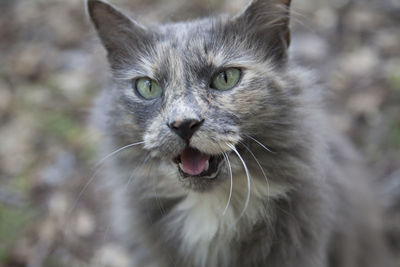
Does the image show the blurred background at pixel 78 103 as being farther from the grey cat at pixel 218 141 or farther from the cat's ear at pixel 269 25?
the cat's ear at pixel 269 25

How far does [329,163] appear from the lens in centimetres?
259

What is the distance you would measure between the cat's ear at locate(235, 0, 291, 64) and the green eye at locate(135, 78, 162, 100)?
0.55 metres

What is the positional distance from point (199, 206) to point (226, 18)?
103 cm

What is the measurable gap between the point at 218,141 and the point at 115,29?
98 cm

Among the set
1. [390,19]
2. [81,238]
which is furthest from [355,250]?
[390,19]

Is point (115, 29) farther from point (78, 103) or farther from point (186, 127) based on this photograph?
point (78, 103)

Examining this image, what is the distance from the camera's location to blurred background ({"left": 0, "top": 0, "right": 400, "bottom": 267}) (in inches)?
135

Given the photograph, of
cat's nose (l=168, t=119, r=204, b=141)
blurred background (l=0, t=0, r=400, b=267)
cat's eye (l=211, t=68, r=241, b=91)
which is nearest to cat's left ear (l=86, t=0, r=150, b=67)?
blurred background (l=0, t=0, r=400, b=267)

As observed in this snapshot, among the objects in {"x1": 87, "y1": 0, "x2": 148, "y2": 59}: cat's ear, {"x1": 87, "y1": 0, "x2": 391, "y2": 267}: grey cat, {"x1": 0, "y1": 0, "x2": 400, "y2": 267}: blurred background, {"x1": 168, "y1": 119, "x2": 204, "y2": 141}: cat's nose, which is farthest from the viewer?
{"x1": 0, "y1": 0, "x2": 400, "y2": 267}: blurred background

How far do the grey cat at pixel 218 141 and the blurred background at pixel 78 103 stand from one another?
485mm

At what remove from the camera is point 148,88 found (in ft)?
7.41

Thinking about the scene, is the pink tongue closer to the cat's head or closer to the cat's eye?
the cat's head

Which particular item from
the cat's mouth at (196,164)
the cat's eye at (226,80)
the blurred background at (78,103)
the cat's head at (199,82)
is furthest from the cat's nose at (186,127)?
the blurred background at (78,103)

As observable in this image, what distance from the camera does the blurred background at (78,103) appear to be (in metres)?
3.42
